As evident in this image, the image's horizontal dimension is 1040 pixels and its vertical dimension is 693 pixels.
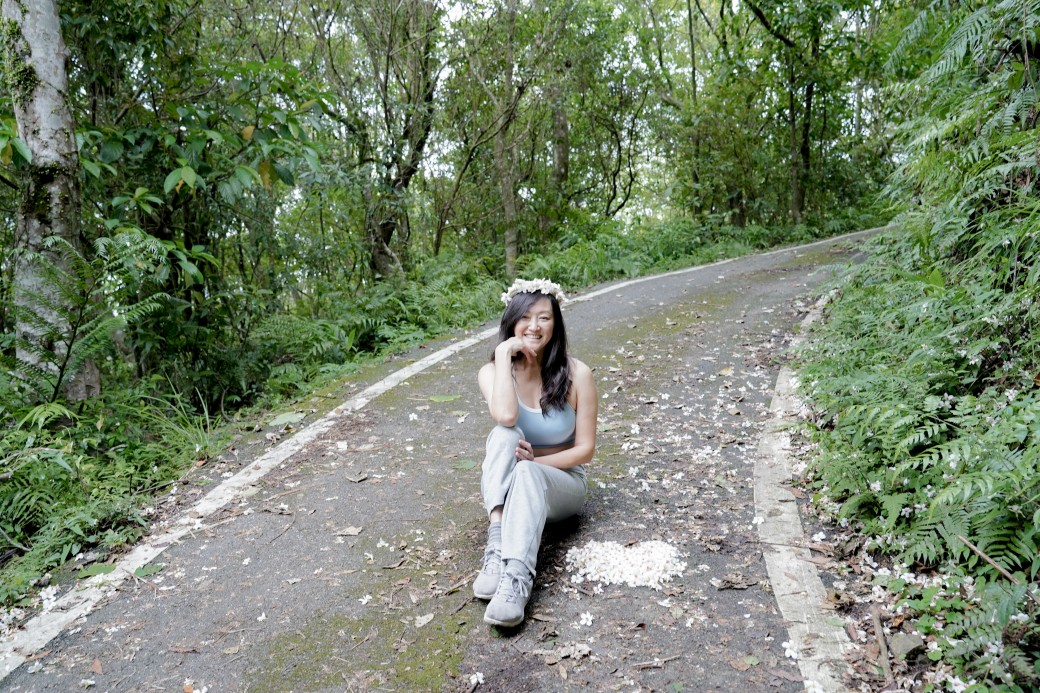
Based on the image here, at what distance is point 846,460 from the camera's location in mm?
3959

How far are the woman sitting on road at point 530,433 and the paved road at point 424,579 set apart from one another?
26 cm

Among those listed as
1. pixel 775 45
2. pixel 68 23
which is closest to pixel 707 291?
pixel 68 23

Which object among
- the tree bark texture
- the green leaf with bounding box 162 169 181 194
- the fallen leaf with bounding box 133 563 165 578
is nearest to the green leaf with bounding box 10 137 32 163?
the green leaf with bounding box 162 169 181 194

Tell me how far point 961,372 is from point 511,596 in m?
3.03

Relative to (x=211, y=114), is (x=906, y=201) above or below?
below

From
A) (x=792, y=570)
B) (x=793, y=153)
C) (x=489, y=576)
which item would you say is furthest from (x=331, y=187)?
(x=793, y=153)

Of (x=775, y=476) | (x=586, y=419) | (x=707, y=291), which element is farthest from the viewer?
(x=707, y=291)

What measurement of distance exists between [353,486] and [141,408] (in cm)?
231

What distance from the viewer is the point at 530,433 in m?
3.93

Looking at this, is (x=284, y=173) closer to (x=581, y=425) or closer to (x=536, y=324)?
(x=536, y=324)

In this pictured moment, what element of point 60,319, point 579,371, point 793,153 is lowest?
point 579,371

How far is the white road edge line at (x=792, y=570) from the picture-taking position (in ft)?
9.09

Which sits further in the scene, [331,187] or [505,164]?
[505,164]

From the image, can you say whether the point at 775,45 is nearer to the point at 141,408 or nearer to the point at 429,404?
the point at 429,404
